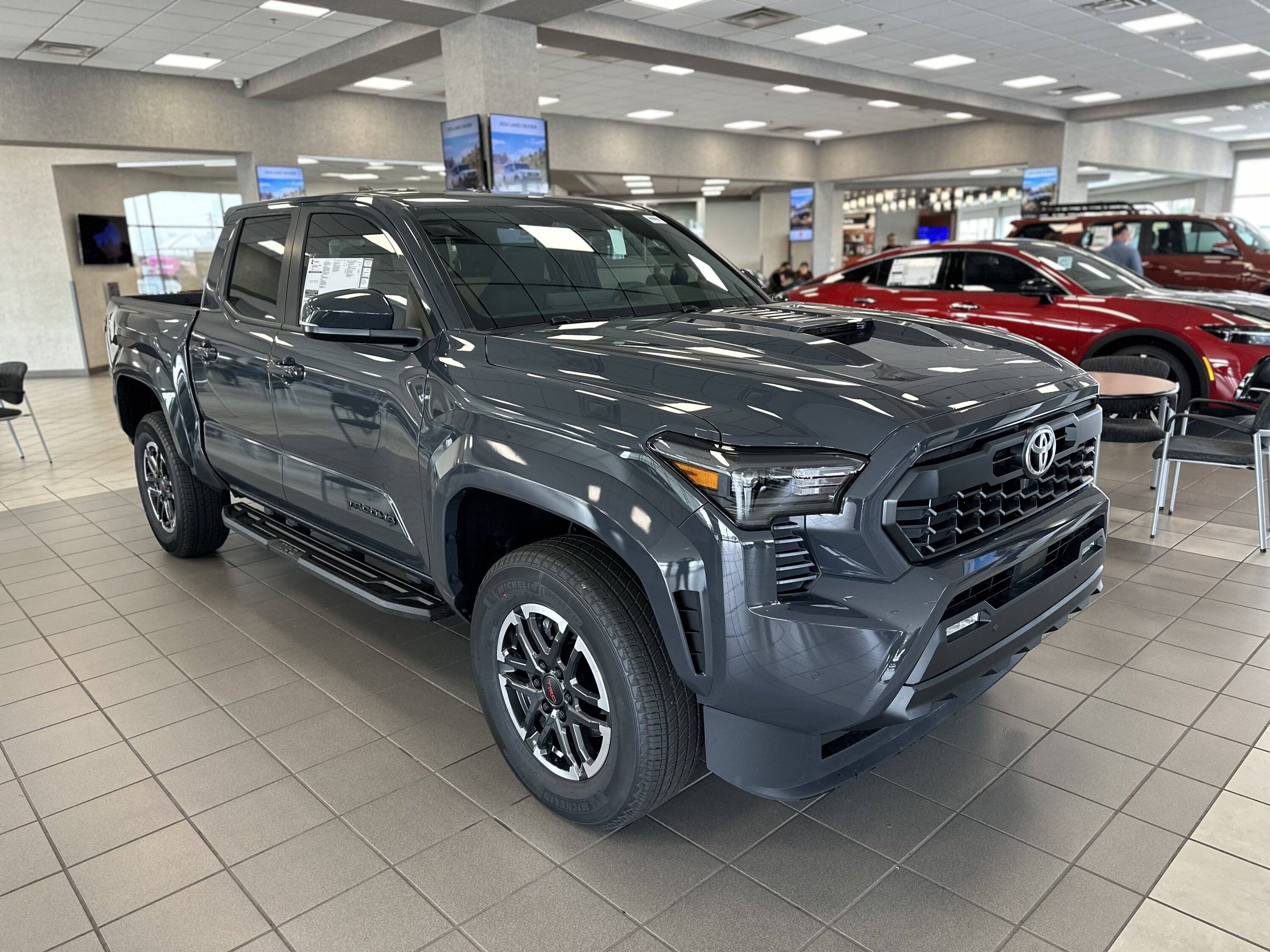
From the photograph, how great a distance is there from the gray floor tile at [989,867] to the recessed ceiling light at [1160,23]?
12.0m

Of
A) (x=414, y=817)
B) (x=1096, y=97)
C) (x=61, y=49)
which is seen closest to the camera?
(x=414, y=817)

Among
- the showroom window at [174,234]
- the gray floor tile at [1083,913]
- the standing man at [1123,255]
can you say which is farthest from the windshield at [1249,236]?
the showroom window at [174,234]

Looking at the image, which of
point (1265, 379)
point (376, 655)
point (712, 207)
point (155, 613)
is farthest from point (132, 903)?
point (712, 207)

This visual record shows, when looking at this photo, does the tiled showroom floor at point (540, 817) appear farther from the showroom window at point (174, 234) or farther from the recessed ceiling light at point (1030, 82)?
the showroom window at point (174, 234)

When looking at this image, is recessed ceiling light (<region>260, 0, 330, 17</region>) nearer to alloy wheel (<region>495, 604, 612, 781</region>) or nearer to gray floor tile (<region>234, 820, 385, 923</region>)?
alloy wheel (<region>495, 604, 612, 781</region>)

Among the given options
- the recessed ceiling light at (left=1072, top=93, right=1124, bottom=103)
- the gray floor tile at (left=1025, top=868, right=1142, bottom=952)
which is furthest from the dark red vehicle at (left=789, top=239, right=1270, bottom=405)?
the recessed ceiling light at (left=1072, top=93, right=1124, bottom=103)

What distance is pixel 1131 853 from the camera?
85.7 inches

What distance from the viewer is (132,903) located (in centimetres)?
209

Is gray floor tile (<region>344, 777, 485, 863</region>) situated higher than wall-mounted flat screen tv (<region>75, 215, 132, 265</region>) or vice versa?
wall-mounted flat screen tv (<region>75, 215, 132, 265</region>)

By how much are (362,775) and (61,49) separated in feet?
37.4

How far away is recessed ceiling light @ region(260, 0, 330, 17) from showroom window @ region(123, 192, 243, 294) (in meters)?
11.6

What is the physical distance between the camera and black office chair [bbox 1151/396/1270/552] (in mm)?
4184

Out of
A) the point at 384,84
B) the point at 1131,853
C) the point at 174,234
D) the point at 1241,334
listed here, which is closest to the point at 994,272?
the point at 1241,334

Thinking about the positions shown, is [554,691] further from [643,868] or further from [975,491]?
[975,491]
